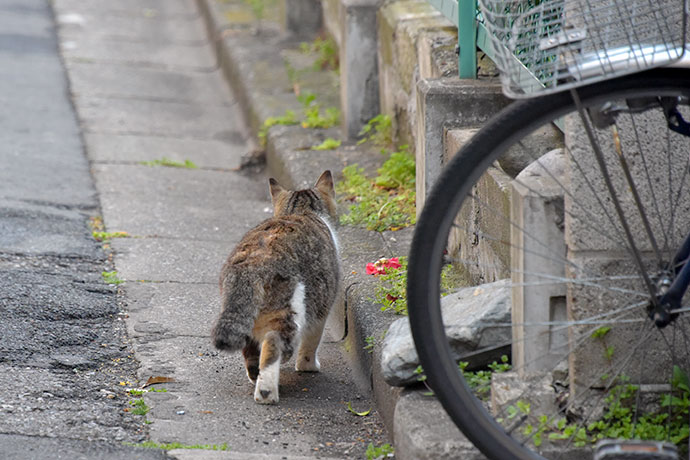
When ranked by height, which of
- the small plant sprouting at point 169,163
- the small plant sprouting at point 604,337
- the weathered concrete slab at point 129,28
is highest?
the weathered concrete slab at point 129,28

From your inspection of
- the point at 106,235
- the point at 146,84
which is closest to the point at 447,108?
the point at 106,235

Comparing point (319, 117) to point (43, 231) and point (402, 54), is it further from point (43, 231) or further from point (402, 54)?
point (43, 231)

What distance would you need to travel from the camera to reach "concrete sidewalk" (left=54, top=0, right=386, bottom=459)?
11.1ft

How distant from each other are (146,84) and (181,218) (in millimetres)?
3350

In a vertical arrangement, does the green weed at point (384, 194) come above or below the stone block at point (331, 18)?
below

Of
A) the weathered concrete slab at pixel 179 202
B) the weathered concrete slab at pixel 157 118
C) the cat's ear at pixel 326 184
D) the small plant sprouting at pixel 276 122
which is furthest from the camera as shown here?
the weathered concrete slab at pixel 157 118

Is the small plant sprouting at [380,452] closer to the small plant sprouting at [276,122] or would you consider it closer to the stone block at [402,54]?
the stone block at [402,54]


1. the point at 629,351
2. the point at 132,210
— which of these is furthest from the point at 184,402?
the point at 132,210

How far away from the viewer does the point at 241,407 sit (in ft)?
11.5

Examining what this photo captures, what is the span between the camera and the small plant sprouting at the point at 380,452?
311 cm

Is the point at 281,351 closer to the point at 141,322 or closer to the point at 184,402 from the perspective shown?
the point at 184,402

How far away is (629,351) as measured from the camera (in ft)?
9.29

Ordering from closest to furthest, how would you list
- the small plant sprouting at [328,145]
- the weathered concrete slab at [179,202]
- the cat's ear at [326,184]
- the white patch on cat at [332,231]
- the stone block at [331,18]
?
the white patch on cat at [332,231] < the cat's ear at [326,184] < the weathered concrete slab at [179,202] < the small plant sprouting at [328,145] < the stone block at [331,18]

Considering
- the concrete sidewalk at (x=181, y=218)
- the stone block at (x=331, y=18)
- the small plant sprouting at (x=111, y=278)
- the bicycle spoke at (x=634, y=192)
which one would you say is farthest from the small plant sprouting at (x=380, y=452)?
the stone block at (x=331, y=18)
